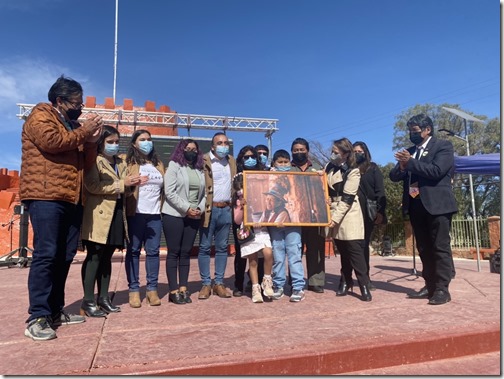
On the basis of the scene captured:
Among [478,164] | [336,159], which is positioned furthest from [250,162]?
[478,164]

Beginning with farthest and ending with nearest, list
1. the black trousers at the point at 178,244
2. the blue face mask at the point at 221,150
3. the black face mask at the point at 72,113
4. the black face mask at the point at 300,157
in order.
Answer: the black face mask at the point at 300,157, the blue face mask at the point at 221,150, the black trousers at the point at 178,244, the black face mask at the point at 72,113

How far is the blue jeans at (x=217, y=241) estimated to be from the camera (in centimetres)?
457

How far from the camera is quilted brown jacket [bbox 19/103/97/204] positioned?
9.86 feet

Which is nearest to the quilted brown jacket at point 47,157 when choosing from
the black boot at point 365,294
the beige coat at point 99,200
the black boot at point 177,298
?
the beige coat at point 99,200

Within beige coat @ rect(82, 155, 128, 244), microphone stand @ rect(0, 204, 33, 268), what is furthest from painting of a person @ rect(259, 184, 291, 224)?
microphone stand @ rect(0, 204, 33, 268)

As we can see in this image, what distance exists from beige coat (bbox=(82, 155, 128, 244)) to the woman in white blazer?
0.65 meters

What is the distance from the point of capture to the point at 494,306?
3.85 m

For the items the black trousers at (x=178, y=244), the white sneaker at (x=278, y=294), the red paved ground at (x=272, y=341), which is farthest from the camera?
the white sneaker at (x=278, y=294)

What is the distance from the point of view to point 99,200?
3.81m

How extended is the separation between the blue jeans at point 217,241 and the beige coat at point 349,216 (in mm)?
1327

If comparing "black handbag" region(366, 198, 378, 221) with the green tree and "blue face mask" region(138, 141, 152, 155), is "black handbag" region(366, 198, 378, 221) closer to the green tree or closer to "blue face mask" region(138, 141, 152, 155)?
"blue face mask" region(138, 141, 152, 155)

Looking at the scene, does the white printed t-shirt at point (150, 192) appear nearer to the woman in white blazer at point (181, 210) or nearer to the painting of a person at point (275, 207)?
the woman in white blazer at point (181, 210)

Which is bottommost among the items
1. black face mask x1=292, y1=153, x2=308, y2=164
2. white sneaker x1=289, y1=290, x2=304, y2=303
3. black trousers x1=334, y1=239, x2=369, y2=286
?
white sneaker x1=289, y1=290, x2=304, y2=303

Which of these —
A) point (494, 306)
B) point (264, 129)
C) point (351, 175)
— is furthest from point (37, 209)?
point (264, 129)
